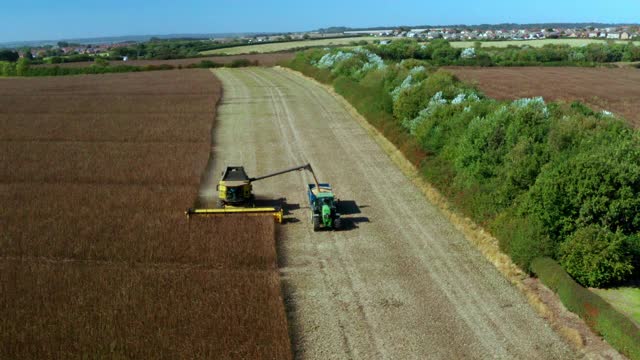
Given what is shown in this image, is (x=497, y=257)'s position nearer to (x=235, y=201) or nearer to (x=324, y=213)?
(x=324, y=213)

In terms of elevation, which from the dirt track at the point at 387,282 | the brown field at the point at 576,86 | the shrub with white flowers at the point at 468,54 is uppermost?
the shrub with white flowers at the point at 468,54

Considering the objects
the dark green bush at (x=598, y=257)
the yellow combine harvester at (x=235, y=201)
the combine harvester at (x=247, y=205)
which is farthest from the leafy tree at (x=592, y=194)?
the yellow combine harvester at (x=235, y=201)

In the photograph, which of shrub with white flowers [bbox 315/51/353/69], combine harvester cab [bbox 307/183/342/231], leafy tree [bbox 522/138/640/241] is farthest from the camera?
shrub with white flowers [bbox 315/51/353/69]

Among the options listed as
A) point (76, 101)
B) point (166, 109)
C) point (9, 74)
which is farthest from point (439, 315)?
point (9, 74)

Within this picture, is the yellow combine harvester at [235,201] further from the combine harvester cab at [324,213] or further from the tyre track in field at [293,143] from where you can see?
the tyre track in field at [293,143]

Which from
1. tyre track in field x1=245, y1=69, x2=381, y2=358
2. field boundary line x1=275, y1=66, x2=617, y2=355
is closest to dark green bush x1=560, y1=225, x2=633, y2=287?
field boundary line x1=275, y1=66, x2=617, y2=355

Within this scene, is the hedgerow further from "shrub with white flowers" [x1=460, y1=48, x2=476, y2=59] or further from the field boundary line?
"shrub with white flowers" [x1=460, y1=48, x2=476, y2=59]

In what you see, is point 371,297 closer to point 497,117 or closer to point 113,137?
point 497,117
